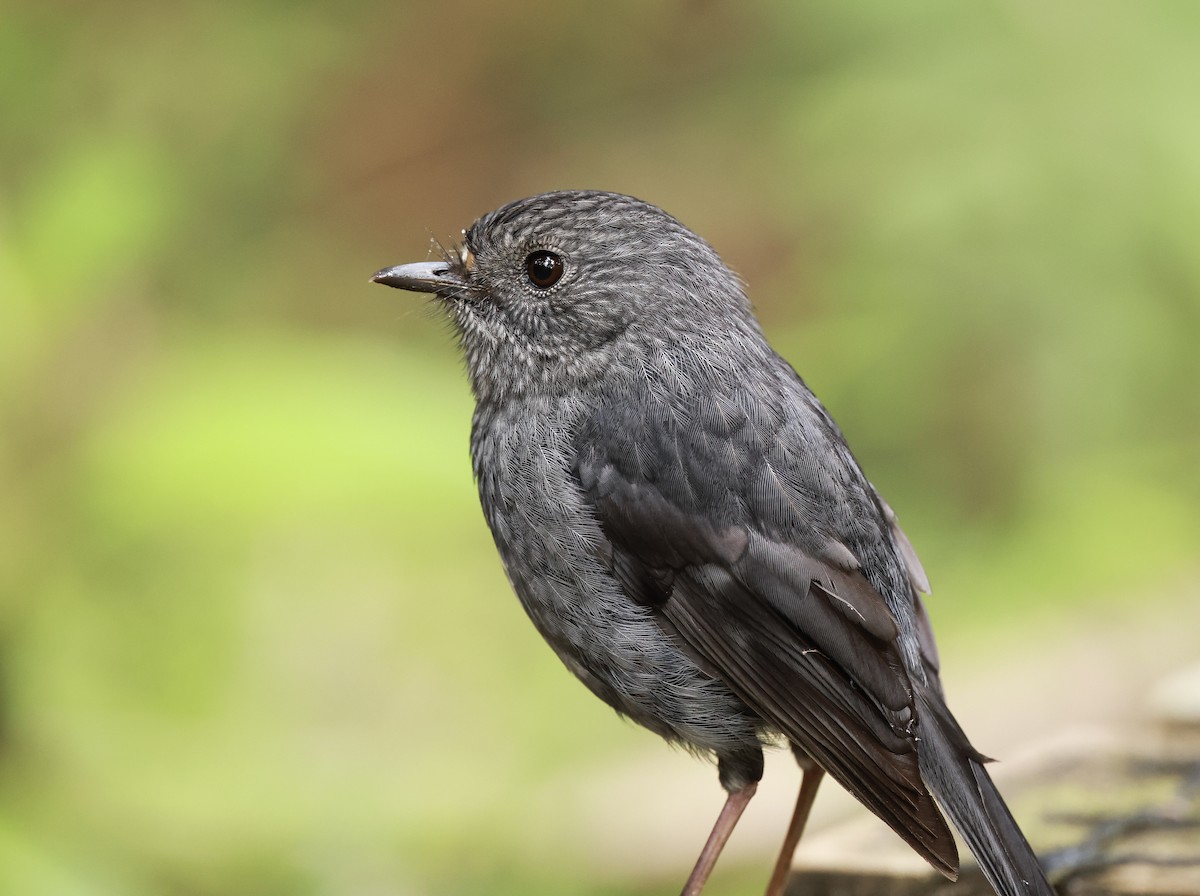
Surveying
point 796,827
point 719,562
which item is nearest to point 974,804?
point 796,827

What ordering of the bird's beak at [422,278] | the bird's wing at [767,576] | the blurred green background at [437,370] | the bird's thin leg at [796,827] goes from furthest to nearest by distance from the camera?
the blurred green background at [437,370], the bird's beak at [422,278], the bird's thin leg at [796,827], the bird's wing at [767,576]

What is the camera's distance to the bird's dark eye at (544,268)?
3.73 metres

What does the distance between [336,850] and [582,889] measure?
899 millimetres

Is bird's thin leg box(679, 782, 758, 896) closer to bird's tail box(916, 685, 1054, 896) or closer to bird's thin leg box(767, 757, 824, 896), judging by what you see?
bird's thin leg box(767, 757, 824, 896)

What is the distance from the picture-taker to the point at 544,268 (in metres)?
3.74

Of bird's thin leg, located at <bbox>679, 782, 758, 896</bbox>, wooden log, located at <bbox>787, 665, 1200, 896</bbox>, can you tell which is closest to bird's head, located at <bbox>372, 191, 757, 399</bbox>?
bird's thin leg, located at <bbox>679, 782, 758, 896</bbox>

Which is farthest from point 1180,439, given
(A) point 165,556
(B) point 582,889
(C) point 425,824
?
(A) point 165,556

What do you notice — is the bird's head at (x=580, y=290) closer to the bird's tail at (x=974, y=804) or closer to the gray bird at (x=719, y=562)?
the gray bird at (x=719, y=562)

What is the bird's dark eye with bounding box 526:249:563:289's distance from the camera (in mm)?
3729

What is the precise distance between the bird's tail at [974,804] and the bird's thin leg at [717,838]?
0.40 meters

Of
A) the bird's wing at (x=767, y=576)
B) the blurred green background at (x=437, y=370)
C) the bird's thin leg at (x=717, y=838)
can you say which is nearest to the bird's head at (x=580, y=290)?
the bird's wing at (x=767, y=576)

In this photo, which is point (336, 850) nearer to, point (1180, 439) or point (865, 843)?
point (865, 843)

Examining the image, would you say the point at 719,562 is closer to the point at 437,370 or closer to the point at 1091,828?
the point at 1091,828

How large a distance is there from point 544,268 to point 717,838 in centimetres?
135
